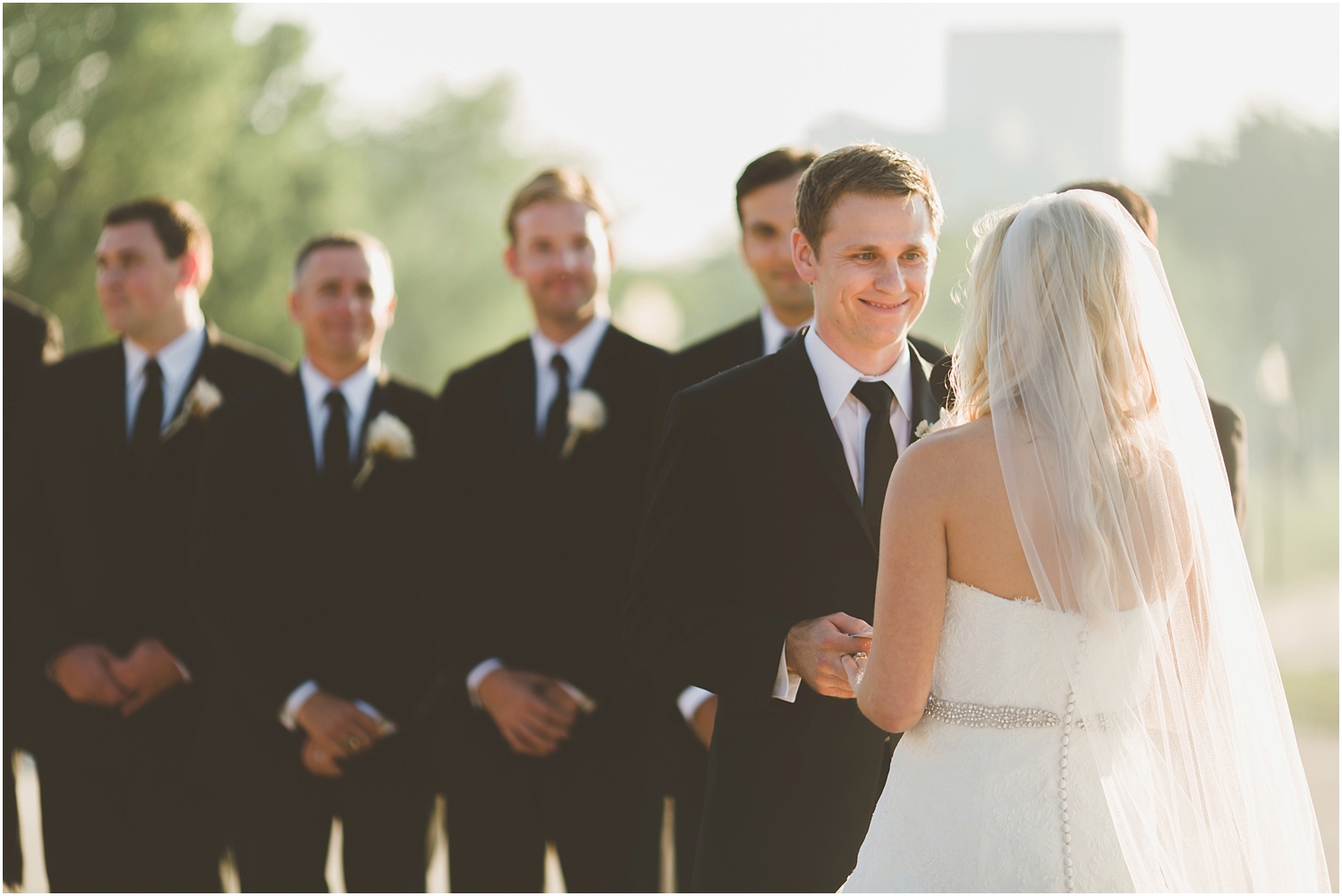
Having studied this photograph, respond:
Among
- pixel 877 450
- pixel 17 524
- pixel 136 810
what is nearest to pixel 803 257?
pixel 877 450

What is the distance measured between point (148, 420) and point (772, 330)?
2.92 meters

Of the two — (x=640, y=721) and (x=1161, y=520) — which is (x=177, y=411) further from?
(x=1161, y=520)

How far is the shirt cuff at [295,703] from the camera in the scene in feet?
15.9

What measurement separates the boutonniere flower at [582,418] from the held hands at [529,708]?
89 centimetres

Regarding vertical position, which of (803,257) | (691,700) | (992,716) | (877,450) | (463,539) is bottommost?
(691,700)

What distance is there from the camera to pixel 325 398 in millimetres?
5125

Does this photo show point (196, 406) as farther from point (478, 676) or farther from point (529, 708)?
point (529, 708)

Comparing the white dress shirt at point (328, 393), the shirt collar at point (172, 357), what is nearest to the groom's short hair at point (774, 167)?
the white dress shirt at point (328, 393)

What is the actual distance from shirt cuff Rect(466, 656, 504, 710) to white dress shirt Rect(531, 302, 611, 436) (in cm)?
95

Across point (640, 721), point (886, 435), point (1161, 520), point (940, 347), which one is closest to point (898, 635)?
point (1161, 520)

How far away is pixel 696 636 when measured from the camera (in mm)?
3117

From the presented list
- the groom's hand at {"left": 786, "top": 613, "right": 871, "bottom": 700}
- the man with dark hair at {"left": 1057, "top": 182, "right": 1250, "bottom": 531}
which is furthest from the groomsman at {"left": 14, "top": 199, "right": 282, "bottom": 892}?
the man with dark hair at {"left": 1057, "top": 182, "right": 1250, "bottom": 531}

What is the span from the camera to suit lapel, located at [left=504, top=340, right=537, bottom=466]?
15.7ft

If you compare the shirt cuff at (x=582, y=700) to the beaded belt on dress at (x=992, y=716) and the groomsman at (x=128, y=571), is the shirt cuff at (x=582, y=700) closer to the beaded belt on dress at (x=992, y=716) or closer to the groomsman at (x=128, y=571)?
the groomsman at (x=128, y=571)
